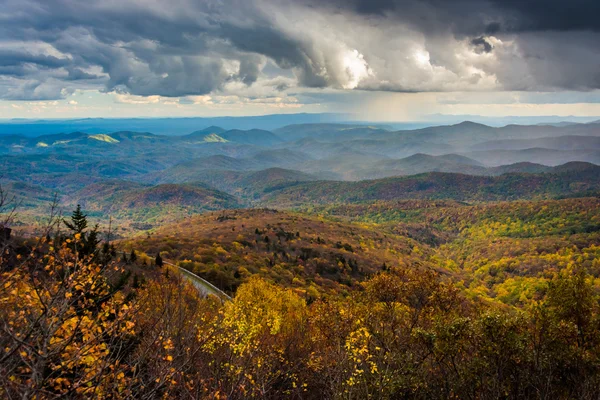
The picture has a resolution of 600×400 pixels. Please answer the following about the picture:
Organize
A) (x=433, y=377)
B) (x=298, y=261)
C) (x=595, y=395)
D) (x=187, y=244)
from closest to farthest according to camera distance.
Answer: (x=595, y=395), (x=433, y=377), (x=187, y=244), (x=298, y=261)

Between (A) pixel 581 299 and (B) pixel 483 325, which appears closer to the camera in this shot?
(B) pixel 483 325

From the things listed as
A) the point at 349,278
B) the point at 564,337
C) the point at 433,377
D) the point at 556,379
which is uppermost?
the point at 564,337

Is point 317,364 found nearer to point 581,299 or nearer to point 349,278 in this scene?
point 581,299

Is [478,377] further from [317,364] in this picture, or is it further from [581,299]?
[317,364]

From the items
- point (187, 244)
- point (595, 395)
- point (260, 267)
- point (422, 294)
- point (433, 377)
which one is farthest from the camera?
point (187, 244)

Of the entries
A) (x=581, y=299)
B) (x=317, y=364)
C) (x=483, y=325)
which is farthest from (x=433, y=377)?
(x=581, y=299)

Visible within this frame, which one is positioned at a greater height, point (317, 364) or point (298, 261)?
point (317, 364)

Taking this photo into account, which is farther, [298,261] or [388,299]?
[298,261]

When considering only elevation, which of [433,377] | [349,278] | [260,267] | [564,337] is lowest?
[349,278]

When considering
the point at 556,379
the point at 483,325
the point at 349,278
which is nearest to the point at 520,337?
the point at 483,325
